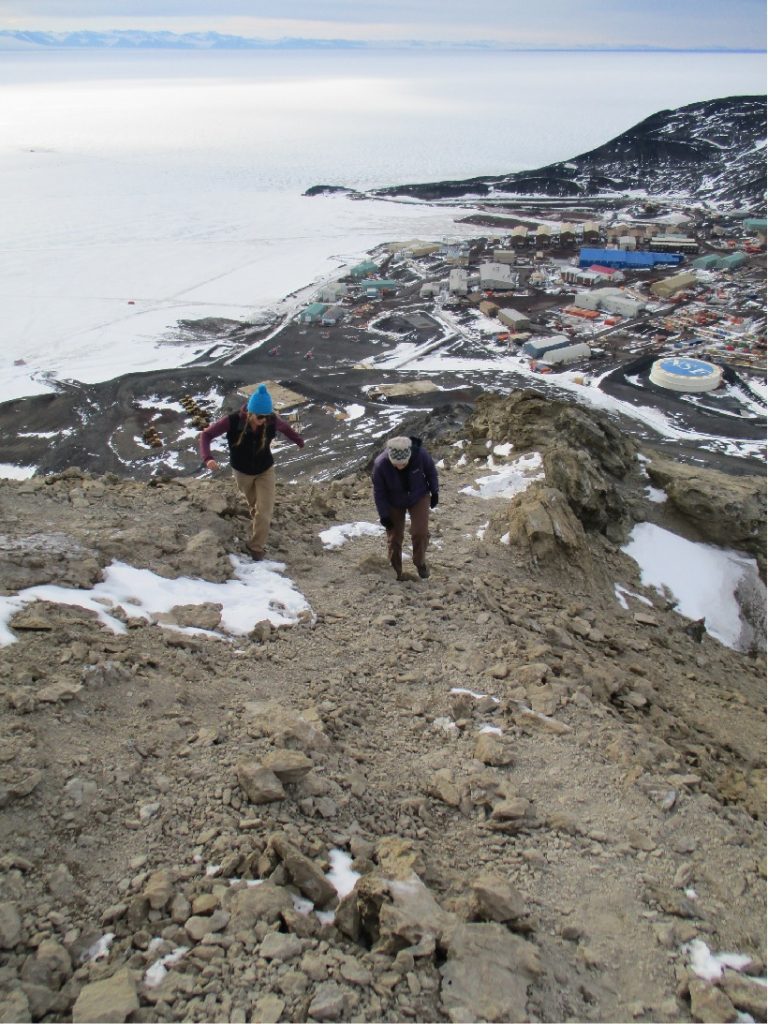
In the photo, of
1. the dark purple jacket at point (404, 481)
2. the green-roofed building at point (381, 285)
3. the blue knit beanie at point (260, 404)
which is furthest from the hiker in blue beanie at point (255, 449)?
the green-roofed building at point (381, 285)

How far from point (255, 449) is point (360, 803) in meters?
3.52

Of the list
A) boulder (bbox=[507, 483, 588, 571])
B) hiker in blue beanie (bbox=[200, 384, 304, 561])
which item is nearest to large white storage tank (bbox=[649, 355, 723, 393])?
boulder (bbox=[507, 483, 588, 571])

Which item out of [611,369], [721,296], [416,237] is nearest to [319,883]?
[611,369]

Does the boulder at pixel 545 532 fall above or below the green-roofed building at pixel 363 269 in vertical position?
below

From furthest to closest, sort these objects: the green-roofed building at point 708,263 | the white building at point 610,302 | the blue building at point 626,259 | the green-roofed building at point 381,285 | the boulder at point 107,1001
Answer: the blue building at point 626,259 < the green-roofed building at point 708,263 < the green-roofed building at point 381,285 < the white building at point 610,302 < the boulder at point 107,1001

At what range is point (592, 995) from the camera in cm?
284

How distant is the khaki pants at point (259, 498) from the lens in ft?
21.7

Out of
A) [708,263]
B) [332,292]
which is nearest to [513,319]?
[332,292]

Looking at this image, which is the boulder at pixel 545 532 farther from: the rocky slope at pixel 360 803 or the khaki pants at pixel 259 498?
the khaki pants at pixel 259 498

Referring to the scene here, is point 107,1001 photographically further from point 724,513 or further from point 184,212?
point 184,212

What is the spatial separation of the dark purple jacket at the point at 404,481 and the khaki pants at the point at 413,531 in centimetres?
7

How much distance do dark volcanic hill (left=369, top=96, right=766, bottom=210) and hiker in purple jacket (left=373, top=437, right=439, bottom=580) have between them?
77475 millimetres

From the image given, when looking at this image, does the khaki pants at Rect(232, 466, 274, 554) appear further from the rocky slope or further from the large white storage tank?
the large white storage tank

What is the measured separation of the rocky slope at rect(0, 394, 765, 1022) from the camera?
2740 millimetres
